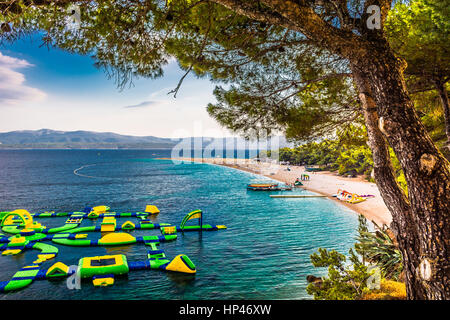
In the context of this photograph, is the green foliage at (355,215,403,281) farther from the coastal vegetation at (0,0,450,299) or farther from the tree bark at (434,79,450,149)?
the tree bark at (434,79,450,149)

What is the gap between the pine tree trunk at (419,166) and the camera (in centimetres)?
290

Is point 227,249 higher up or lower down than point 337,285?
lower down

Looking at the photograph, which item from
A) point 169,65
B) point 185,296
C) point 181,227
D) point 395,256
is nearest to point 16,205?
point 181,227

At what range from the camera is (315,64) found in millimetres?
6543

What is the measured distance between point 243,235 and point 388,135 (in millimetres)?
15981

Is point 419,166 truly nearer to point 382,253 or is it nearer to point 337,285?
point 337,285

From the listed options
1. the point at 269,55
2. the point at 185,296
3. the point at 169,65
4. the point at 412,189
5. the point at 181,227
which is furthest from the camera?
the point at 181,227

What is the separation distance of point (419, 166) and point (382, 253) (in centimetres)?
721

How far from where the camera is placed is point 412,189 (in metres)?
3.06

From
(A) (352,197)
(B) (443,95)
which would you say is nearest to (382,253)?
Answer: (B) (443,95)

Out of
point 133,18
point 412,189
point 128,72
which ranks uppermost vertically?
point 133,18

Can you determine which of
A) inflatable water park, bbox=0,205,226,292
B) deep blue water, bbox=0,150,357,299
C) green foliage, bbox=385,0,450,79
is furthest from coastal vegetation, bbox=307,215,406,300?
inflatable water park, bbox=0,205,226,292

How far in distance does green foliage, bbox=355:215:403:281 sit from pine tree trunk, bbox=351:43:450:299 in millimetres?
4916
